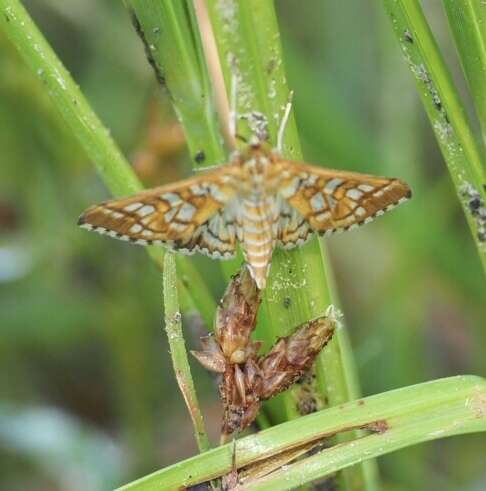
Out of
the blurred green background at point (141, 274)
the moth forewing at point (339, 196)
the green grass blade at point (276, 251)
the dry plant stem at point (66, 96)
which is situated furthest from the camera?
the blurred green background at point (141, 274)

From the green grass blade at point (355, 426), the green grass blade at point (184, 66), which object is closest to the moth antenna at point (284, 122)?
the green grass blade at point (184, 66)

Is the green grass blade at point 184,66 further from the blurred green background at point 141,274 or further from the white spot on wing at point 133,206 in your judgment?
the blurred green background at point 141,274

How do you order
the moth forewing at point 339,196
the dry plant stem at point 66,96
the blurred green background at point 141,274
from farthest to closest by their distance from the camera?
the blurred green background at point 141,274 < the moth forewing at point 339,196 < the dry plant stem at point 66,96

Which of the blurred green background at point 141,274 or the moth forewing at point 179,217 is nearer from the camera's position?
the moth forewing at point 179,217

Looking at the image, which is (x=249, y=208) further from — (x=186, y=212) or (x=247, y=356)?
(x=247, y=356)

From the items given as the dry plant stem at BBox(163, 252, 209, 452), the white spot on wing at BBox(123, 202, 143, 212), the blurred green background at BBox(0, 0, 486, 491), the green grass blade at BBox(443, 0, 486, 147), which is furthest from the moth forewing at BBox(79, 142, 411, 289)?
the blurred green background at BBox(0, 0, 486, 491)

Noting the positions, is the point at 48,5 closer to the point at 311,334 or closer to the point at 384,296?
the point at 384,296

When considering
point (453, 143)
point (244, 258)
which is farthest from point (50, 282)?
point (453, 143)
